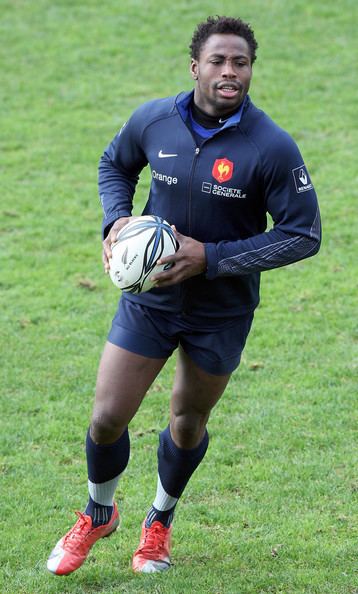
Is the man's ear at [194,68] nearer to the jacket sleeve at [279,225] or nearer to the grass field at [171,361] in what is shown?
the jacket sleeve at [279,225]

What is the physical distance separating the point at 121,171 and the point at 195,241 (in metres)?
0.86

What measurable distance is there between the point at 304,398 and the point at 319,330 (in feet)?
4.27

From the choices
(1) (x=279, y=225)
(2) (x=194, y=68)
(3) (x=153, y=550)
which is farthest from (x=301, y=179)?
(3) (x=153, y=550)

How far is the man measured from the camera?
16.9ft

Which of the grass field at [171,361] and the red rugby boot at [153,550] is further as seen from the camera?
the grass field at [171,361]

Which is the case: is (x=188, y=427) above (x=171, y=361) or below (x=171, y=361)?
above

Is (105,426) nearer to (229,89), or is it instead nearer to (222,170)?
(222,170)

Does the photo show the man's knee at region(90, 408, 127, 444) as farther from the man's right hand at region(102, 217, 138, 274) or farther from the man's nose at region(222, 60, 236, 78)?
the man's nose at region(222, 60, 236, 78)

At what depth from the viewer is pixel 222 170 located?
515 cm

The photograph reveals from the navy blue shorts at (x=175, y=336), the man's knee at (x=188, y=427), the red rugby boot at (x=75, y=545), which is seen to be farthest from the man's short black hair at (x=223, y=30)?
the red rugby boot at (x=75, y=545)

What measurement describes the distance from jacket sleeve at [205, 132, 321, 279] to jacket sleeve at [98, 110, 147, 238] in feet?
2.19

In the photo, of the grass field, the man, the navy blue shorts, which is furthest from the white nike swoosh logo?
the grass field

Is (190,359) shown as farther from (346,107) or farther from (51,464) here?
(346,107)

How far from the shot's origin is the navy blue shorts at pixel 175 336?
542 centimetres
